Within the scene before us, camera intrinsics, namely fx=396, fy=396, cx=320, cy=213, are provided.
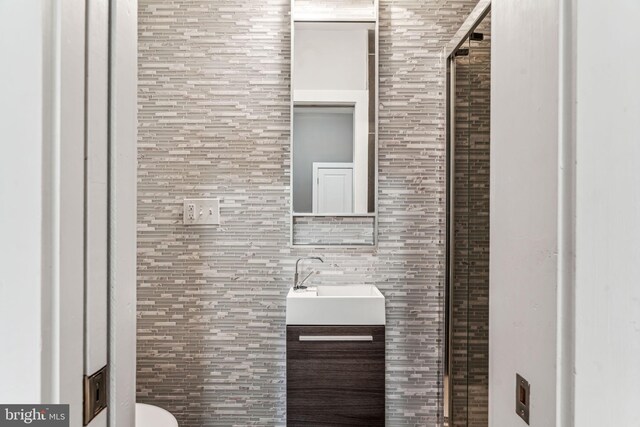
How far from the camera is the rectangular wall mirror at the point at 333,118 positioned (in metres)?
2.08

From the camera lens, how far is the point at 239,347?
207 cm

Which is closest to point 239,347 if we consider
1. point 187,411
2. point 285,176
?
point 187,411

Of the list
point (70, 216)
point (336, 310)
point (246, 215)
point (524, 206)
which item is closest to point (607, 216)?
point (524, 206)

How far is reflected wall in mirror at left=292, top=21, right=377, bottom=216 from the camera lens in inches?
82.0

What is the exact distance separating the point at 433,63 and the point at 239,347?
1.81 m

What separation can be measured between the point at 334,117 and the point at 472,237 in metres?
0.94

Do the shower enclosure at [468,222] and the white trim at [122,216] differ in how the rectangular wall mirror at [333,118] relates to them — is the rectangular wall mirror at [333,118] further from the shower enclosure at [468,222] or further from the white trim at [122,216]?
the white trim at [122,216]

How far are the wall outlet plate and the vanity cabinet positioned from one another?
114 centimetres

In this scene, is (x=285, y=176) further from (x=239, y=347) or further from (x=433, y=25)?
(x=433, y=25)

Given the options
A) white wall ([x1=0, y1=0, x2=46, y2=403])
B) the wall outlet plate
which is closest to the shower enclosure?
the wall outlet plate

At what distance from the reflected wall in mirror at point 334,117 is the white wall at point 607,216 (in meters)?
1.59

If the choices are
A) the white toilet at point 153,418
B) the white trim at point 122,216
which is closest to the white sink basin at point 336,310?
the white toilet at point 153,418

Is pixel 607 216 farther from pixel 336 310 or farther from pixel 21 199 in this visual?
pixel 336 310

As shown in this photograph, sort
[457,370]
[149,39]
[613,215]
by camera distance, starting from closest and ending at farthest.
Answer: [613,215]
[457,370]
[149,39]
